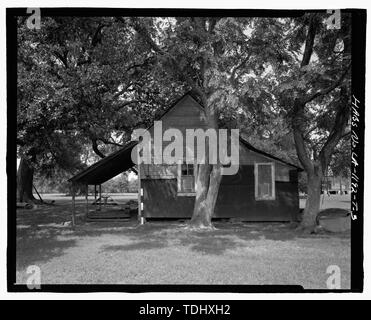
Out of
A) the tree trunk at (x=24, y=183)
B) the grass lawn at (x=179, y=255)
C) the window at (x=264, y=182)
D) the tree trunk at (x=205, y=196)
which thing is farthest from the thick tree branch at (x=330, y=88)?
the tree trunk at (x=24, y=183)

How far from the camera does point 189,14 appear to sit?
232 inches

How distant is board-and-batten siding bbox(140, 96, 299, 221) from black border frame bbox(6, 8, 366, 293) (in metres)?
9.73

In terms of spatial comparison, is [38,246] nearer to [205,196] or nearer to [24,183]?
[205,196]

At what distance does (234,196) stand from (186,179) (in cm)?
219

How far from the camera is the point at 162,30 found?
10422mm

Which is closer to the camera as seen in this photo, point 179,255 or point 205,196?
point 179,255

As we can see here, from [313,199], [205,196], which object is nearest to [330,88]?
[313,199]

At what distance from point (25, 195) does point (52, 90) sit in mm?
13823

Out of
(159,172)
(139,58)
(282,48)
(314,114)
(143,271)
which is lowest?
(143,271)

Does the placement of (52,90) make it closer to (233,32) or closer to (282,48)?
(233,32)

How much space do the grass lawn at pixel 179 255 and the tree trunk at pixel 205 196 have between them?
0.68 m

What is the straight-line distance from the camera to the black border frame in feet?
18.7

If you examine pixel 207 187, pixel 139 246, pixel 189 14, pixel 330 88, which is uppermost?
pixel 189 14

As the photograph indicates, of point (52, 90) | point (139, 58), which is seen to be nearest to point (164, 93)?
point (139, 58)
